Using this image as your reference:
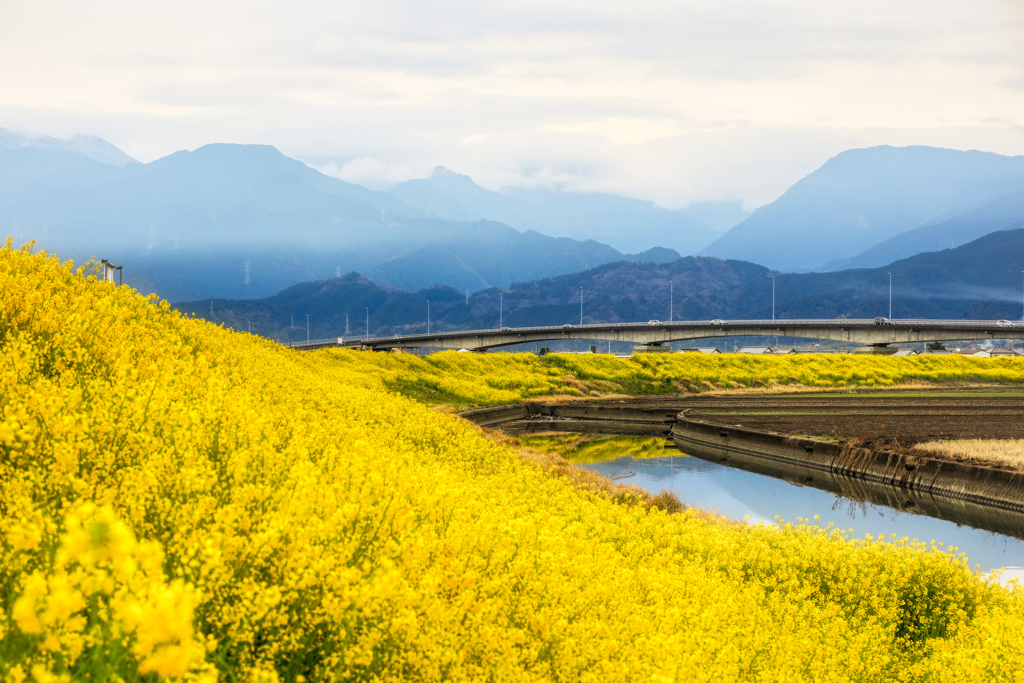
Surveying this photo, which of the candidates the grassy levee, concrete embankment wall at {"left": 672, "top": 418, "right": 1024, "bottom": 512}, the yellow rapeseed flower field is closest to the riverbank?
concrete embankment wall at {"left": 672, "top": 418, "right": 1024, "bottom": 512}

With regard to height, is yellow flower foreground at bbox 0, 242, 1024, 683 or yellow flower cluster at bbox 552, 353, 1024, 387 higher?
yellow flower foreground at bbox 0, 242, 1024, 683

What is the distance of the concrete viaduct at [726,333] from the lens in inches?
4328

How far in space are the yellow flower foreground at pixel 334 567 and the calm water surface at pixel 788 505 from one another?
7951mm

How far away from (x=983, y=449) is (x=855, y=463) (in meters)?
4.98

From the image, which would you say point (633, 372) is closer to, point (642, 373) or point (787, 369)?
point (642, 373)

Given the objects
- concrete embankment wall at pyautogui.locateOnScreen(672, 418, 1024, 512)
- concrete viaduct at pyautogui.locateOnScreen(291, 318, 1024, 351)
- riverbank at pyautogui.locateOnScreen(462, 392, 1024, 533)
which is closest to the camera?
concrete embankment wall at pyautogui.locateOnScreen(672, 418, 1024, 512)

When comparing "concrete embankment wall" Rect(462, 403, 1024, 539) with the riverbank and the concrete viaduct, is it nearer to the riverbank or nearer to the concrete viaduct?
the riverbank

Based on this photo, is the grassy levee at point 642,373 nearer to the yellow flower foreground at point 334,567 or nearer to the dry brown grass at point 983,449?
the dry brown grass at point 983,449

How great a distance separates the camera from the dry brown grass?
91.7 feet

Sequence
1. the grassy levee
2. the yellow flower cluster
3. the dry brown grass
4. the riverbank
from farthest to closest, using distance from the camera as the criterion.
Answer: the yellow flower cluster
the grassy levee
the dry brown grass
the riverbank

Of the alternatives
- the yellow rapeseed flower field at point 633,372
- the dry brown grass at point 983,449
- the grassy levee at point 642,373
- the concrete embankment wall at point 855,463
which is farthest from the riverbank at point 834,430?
the yellow rapeseed flower field at point 633,372

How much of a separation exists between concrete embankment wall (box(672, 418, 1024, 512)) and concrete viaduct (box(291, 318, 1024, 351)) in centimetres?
6959

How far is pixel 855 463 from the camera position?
31062mm

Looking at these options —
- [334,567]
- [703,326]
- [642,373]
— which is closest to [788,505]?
[334,567]
